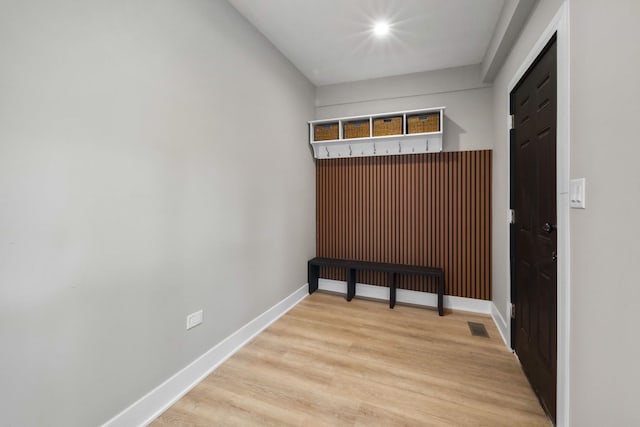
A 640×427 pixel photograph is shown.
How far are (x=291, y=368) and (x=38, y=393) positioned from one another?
1.38 meters

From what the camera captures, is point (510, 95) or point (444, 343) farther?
point (444, 343)

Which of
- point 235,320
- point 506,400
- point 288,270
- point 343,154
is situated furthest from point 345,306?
point 343,154

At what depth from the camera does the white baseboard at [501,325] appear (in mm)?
2231

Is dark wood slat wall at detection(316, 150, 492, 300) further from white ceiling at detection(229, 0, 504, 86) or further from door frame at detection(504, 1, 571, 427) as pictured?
door frame at detection(504, 1, 571, 427)

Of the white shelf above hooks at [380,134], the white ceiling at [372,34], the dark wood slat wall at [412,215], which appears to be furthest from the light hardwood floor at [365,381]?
the white ceiling at [372,34]

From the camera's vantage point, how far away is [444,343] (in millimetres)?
2316

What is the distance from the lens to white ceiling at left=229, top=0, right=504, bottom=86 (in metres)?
2.09

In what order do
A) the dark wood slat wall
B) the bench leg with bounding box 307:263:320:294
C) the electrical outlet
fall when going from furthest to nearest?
the bench leg with bounding box 307:263:320:294 → the dark wood slat wall → the electrical outlet

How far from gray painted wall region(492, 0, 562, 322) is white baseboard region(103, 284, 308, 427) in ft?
7.48

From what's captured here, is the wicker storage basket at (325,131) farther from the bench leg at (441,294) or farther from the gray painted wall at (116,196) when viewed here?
the bench leg at (441,294)

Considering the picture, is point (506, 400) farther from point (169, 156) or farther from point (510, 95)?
point (169, 156)

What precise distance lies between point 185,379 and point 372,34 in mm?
3250

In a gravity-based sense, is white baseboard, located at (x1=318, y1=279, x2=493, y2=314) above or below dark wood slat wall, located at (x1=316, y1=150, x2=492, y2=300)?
below
